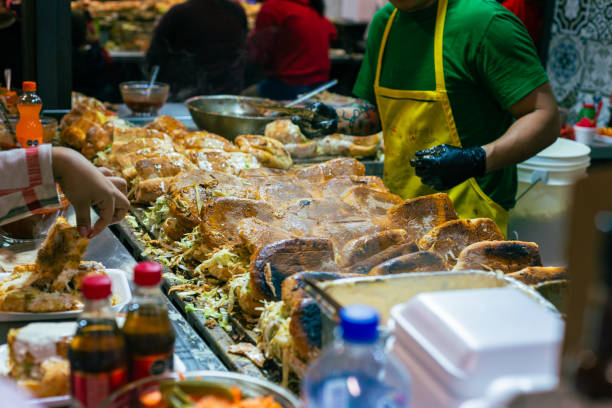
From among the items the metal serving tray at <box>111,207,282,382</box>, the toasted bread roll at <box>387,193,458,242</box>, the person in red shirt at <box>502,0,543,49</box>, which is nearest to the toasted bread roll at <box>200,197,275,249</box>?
the metal serving tray at <box>111,207,282,382</box>

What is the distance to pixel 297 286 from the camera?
6.09 ft

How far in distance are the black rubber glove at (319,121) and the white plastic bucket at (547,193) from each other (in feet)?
5.26

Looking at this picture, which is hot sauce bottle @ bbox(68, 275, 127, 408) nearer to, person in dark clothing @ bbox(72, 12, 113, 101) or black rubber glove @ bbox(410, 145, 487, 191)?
black rubber glove @ bbox(410, 145, 487, 191)

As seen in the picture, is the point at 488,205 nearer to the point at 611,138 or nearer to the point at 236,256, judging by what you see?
the point at 236,256

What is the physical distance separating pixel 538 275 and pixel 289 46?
5.86 meters

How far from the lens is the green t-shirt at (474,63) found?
9.94 ft

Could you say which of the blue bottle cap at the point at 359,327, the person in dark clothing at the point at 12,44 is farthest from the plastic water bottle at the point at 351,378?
the person in dark clothing at the point at 12,44

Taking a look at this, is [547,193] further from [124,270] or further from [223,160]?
[124,270]

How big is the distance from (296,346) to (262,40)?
20.1 ft

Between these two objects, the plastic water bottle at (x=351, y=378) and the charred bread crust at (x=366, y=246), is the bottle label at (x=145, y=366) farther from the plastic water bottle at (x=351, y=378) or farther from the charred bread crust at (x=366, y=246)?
the charred bread crust at (x=366, y=246)

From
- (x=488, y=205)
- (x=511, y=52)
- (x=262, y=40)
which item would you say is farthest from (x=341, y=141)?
(x=262, y=40)

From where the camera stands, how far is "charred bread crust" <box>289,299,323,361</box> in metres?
1.68

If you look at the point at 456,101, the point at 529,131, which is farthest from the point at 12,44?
the point at 529,131

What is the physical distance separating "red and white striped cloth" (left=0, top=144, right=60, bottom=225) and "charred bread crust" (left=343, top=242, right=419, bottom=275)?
948mm
